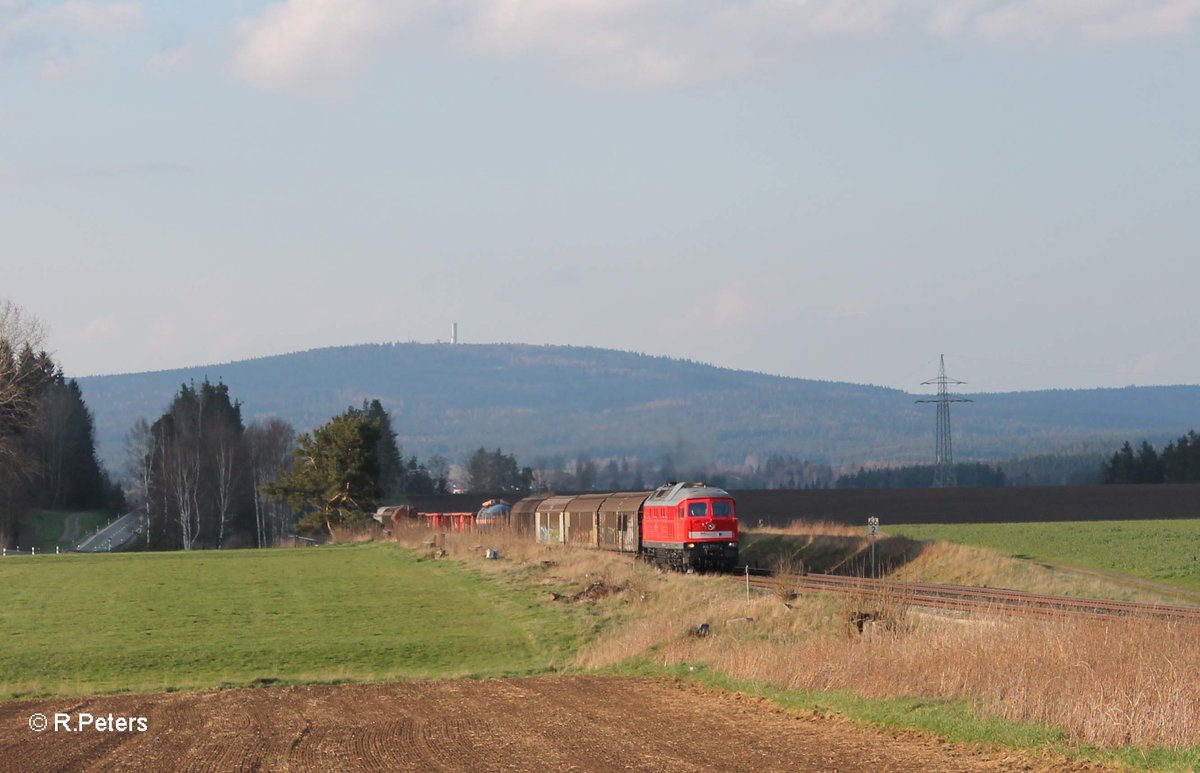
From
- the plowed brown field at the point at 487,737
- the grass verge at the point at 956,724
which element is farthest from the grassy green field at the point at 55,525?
the grass verge at the point at 956,724

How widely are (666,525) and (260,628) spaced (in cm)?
1591

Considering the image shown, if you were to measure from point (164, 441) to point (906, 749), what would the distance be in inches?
4695

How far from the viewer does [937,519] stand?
88438 mm

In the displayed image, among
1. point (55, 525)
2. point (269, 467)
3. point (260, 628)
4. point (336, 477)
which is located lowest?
point (260, 628)

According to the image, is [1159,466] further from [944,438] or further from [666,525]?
[666,525]

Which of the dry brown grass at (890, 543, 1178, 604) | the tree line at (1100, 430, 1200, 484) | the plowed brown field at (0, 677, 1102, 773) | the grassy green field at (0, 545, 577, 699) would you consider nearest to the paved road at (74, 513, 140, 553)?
the grassy green field at (0, 545, 577, 699)

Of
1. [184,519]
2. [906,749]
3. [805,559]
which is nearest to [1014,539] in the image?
[805,559]

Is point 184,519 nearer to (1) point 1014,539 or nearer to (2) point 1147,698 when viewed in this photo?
(1) point 1014,539

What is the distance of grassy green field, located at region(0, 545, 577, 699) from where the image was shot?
3144cm

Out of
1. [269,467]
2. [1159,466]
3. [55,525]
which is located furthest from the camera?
[269,467]

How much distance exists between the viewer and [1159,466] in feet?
385

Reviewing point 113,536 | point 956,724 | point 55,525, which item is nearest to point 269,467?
point 113,536

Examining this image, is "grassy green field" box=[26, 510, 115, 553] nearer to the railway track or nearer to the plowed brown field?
the railway track

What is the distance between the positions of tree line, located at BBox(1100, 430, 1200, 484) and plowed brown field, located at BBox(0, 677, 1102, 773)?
341 ft
